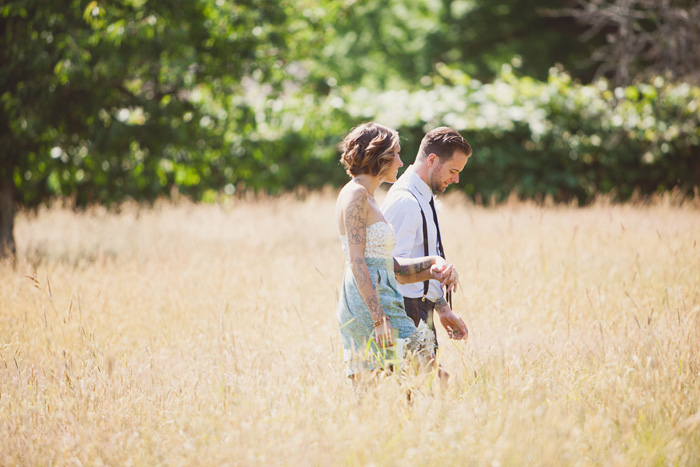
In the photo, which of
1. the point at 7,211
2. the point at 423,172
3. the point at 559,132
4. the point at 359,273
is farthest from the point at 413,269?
the point at 559,132

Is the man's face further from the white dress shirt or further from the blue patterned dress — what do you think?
the blue patterned dress

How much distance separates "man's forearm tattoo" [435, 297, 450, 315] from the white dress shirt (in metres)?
0.02

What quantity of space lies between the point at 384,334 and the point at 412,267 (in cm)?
38

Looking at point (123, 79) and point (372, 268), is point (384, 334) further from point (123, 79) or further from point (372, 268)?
point (123, 79)

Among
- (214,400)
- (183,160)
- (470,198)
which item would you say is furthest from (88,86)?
(470,198)

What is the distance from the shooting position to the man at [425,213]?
3211 millimetres

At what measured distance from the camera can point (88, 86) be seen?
7109mm

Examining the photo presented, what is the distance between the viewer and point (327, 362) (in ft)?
12.7

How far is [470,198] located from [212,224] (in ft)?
15.9

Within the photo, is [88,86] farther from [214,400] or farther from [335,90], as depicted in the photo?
[214,400]

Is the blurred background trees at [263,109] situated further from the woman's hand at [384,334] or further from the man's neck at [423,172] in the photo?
the woman's hand at [384,334]

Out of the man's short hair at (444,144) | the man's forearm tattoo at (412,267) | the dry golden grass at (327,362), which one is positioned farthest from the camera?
the man's short hair at (444,144)

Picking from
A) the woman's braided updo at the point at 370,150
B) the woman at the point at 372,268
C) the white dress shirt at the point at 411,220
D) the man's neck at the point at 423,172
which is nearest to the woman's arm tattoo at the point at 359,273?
the woman at the point at 372,268

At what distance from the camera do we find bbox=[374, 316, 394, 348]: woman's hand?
297 cm
